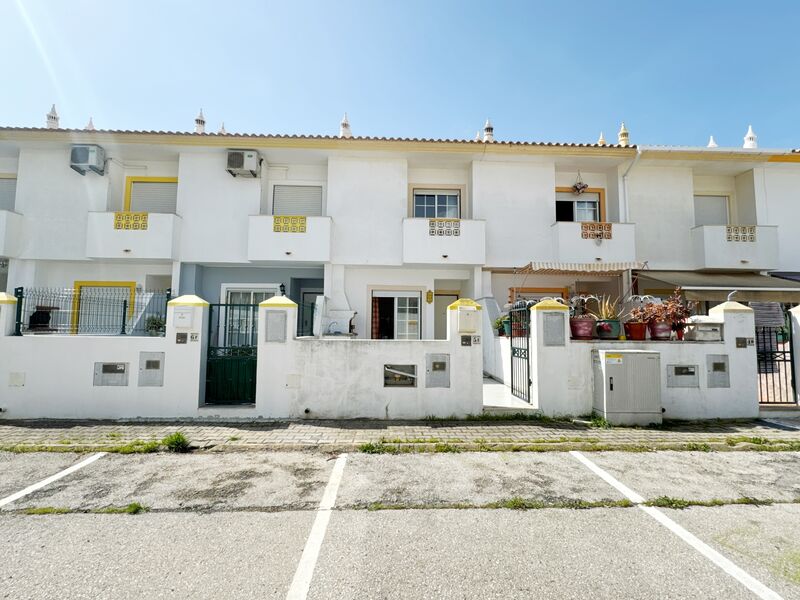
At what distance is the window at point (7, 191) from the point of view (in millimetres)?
14112

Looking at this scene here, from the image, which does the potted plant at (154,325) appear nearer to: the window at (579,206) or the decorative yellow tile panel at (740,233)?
the window at (579,206)

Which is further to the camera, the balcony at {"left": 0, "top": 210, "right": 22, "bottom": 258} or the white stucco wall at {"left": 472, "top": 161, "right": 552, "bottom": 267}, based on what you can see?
the white stucco wall at {"left": 472, "top": 161, "right": 552, "bottom": 267}

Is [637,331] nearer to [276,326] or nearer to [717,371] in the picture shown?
[717,371]

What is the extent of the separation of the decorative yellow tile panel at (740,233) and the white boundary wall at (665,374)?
8.42 metres

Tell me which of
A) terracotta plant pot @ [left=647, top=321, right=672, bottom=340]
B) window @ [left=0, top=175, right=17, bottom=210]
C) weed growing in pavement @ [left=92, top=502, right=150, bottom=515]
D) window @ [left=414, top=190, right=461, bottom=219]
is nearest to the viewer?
weed growing in pavement @ [left=92, top=502, right=150, bottom=515]

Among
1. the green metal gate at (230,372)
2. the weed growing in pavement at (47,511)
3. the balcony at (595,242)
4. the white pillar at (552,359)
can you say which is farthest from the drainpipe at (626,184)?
the weed growing in pavement at (47,511)

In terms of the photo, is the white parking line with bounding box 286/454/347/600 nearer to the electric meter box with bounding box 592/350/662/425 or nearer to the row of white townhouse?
the electric meter box with bounding box 592/350/662/425

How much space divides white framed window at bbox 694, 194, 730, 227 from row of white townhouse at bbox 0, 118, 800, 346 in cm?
9

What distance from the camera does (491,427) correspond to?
684cm

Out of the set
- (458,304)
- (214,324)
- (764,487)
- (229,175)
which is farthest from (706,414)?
(229,175)

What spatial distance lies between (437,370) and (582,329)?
3082 millimetres

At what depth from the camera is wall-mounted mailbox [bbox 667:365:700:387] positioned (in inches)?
294

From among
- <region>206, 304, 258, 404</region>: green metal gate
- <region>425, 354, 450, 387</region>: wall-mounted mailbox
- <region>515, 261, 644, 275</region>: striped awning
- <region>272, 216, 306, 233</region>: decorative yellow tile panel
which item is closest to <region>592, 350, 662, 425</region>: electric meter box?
<region>425, 354, 450, 387</region>: wall-mounted mailbox

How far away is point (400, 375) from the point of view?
7.43 metres
